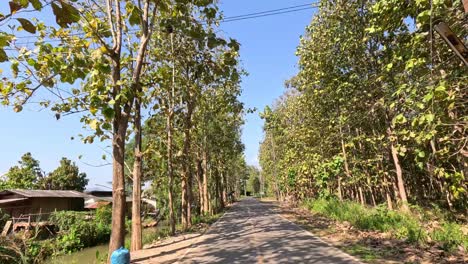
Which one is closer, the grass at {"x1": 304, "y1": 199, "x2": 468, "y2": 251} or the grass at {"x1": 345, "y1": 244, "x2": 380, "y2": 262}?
the grass at {"x1": 345, "y1": 244, "x2": 380, "y2": 262}

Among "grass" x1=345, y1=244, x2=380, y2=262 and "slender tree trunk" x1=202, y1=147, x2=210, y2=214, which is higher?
"slender tree trunk" x1=202, y1=147, x2=210, y2=214

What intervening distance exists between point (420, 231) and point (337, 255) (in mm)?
3289

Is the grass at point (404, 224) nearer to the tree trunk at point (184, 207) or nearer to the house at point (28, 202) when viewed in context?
the tree trunk at point (184, 207)

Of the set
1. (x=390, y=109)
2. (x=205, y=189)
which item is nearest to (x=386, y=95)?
(x=390, y=109)

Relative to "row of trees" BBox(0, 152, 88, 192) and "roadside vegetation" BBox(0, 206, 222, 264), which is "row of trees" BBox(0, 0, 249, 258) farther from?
"row of trees" BBox(0, 152, 88, 192)

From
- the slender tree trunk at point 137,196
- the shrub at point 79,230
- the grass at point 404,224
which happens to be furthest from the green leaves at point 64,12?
the shrub at point 79,230

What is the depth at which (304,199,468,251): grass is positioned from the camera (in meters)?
11.7

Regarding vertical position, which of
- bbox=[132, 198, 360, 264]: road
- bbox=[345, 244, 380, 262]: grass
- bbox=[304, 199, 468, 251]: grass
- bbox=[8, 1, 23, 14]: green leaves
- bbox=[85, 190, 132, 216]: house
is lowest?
bbox=[345, 244, 380, 262]: grass

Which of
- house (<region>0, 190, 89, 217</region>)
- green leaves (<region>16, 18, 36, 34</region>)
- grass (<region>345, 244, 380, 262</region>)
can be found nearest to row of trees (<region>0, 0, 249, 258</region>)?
→ green leaves (<region>16, 18, 36, 34</region>)

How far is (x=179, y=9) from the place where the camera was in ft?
21.8

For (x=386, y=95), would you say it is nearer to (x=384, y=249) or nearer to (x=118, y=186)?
(x=384, y=249)

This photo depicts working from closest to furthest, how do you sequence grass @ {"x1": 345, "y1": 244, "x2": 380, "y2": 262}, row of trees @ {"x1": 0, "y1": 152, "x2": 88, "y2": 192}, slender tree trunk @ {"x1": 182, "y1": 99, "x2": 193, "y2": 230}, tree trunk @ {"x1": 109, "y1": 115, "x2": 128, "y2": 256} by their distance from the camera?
tree trunk @ {"x1": 109, "y1": 115, "x2": 128, "y2": 256} < grass @ {"x1": 345, "y1": 244, "x2": 380, "y2": 262} < slender tree trunk @ {"x1": 182, "y1": 99, "x2": 193, "y2": 230} < row of trees @ {"x1": 0, "y1": 152, "x2": 88, "y2": 192}

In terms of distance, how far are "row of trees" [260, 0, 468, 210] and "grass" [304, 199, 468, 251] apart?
1480 mm

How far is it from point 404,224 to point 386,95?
637 centimetres
